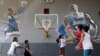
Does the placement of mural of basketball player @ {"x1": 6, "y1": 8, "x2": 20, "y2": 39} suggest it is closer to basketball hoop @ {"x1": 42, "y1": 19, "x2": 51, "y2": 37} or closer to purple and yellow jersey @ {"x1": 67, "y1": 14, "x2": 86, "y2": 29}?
basketball hoop @ {"x1": 42, "y1": 19, "x2": 51, "y2": 37}

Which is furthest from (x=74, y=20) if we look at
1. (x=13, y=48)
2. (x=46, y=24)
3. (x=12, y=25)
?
(x=13, y=48)

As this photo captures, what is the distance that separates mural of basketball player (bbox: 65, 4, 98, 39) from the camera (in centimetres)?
1900

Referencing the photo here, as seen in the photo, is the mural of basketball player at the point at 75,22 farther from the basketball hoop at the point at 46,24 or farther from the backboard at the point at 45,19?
the basketball hoop at the point at 46,24

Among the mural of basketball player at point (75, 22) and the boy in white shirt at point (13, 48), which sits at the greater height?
the mural of basketball player at point (75, 22)

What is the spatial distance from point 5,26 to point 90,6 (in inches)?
225

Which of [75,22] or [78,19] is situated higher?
[78,19]

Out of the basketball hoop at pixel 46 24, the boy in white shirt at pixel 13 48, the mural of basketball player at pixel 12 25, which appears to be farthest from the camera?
the mural of basketball player at pixel 12 25

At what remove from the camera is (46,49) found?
1878 cm

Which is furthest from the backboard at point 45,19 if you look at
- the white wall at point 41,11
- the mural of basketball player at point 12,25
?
the mural of basketball player at point 12,25

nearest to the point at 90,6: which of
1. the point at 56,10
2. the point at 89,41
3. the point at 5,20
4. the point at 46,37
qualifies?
the point at 56,10

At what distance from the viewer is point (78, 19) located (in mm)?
19062

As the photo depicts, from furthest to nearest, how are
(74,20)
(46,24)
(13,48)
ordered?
(74,20), (46,24), (13,48)

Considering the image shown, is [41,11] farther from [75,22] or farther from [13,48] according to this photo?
[13,48]

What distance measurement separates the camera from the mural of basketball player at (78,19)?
1900 cm
